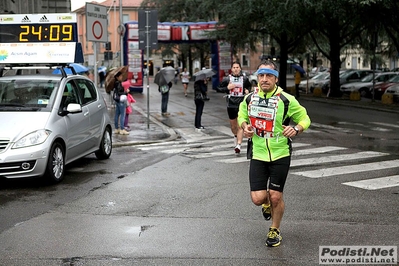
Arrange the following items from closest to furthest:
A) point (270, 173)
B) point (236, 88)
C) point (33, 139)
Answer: point (270, 173) < point (33, 139) < point (236, 88)

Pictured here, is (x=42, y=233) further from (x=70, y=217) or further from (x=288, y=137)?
(x=288, y=137)

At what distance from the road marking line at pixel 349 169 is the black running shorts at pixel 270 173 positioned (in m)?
4.02

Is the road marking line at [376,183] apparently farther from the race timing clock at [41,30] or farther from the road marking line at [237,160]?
the race timing clock at [41,30]

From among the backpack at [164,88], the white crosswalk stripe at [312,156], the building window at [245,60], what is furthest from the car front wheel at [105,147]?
the building window at [245,60]

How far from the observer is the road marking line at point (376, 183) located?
930 cm

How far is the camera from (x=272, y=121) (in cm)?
621

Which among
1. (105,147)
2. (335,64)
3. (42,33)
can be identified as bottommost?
(105,147)

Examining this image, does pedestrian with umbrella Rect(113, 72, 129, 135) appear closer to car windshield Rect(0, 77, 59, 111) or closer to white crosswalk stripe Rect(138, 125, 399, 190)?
white crosswalk stripe Rect(138, 125, 399, 190)

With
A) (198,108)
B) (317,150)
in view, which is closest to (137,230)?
(317,150)

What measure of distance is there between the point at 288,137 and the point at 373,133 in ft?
38.4

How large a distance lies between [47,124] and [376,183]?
4.98 m

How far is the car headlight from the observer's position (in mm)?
9250

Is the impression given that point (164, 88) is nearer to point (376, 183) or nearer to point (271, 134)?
point (376, 183)

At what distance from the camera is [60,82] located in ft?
35.6
